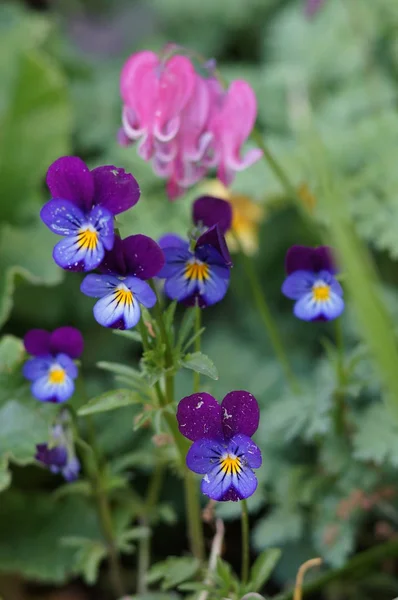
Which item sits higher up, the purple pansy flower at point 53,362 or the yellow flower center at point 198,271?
the yellow flower center at point 198,271

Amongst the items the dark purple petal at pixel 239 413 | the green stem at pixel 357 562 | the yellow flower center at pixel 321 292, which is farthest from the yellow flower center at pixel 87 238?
the green stem at pixel 357 562

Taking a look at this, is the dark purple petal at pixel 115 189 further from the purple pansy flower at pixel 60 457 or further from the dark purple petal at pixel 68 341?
the purple pansy flower at pixel 60 457

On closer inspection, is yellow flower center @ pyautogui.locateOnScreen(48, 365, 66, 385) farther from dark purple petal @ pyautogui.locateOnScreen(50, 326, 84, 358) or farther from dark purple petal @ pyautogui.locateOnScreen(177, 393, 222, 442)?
dark purple petal @ pyautogui.locateOnScreen(177, 393, 222, 442)

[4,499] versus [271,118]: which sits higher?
[271,118]

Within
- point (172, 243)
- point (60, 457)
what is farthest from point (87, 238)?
point (60, 457)

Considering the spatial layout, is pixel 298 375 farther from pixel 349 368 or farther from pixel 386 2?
pixel 386 2

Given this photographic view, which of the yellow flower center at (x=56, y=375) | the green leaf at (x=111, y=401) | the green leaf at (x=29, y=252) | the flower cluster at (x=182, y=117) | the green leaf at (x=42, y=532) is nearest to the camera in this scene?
the green leaf at (x=111, y=401)

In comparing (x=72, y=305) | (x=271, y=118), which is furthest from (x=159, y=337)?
(x=271, y=118)

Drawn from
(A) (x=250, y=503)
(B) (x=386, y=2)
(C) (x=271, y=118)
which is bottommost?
(A) (x=250, y=503)
